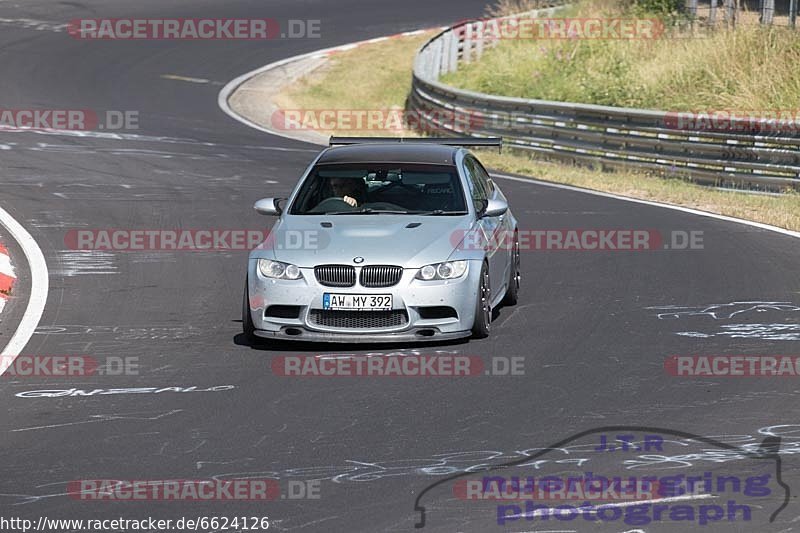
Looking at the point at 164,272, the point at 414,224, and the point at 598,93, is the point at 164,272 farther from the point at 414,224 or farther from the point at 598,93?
the point at 598,93

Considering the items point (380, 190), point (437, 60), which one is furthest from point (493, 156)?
point (380, 190)

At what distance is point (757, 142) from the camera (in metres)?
20.7

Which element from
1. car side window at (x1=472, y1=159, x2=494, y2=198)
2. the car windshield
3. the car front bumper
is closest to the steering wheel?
the car windshield

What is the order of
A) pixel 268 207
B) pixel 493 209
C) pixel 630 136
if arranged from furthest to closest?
1. pixel 630 136
2. pixel 268 207
3. pixel 493 209

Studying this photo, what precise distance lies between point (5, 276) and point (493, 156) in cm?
1242

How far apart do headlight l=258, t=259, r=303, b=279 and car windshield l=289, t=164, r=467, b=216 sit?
1.01 metres

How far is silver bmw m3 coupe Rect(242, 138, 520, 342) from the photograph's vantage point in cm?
1062

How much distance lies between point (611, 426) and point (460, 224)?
343 cm

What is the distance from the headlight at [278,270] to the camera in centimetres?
1073

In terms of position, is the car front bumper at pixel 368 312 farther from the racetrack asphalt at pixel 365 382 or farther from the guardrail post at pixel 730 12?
the guardrail post at pixel 730 12

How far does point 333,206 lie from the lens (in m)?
11.8

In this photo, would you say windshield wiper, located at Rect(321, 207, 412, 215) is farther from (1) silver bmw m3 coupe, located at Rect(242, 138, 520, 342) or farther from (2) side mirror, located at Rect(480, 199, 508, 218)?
(2) side mirror, located at Rect(480, 199, 508, 218)

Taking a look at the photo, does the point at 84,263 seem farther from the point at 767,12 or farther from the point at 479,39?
the point at 479,39

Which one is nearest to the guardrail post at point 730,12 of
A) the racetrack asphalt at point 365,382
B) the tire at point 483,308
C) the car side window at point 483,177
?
the racetrack asphalt at point 365,382
